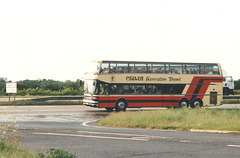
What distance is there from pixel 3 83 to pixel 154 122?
5105cm

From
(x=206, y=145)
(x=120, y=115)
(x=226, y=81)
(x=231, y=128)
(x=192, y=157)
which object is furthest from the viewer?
(x=226, y=81)

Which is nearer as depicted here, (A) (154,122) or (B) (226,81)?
(A) (154,122)

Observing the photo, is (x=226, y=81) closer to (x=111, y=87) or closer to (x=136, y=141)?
(x=111, y=87)

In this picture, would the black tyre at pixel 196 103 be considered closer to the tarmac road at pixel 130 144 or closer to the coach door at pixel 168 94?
the coach door at pixel 168 94

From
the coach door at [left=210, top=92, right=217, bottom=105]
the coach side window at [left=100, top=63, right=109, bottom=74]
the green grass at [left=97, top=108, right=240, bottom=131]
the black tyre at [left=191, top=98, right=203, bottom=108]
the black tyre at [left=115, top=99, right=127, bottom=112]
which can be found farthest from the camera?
the coach door at [left=210, top=92, right=217, bottom=105]

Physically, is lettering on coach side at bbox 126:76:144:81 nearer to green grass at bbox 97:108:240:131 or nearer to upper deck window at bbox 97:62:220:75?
upper deck window at bbox 97:62:220:75

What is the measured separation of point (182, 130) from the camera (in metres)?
16.1

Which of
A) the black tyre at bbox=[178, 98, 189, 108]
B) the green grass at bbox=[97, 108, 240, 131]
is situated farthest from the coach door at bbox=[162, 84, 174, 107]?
the green grass at bbox=[97, 108, 240, 131]

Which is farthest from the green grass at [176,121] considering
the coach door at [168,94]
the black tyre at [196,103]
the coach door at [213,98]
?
the coach door at [213,98]

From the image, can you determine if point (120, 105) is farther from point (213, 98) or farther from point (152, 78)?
point (213, 98)

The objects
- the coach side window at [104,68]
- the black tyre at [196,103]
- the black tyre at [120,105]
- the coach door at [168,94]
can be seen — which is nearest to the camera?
the coach side window at [104,68]

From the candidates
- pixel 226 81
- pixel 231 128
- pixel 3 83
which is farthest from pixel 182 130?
pixel 3 83

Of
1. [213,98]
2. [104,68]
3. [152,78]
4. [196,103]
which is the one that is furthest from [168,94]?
[104,68]

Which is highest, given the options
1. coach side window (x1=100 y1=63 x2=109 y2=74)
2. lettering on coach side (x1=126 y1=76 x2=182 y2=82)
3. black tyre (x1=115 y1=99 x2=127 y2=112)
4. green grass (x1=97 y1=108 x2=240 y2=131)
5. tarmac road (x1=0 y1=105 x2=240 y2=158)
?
coach side window (x1=100 y1=63 x2=109 y2=74)
